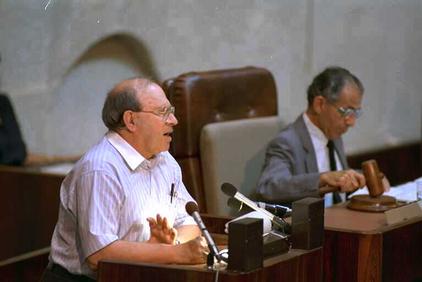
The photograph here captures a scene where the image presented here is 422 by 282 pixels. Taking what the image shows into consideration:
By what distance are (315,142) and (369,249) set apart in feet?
3.50

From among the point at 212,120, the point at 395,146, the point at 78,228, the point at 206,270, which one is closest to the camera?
the point at 206,270

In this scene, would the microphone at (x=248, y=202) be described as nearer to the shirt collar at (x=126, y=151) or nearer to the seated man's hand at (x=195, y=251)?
the seated man's hand at (x=195, y=251)

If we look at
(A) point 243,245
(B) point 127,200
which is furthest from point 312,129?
(A) point 243,245

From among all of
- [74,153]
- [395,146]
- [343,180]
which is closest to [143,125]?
[343,180]

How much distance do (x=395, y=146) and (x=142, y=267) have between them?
13.4 feet

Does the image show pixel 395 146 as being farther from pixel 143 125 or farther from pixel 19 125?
pixel 143 125

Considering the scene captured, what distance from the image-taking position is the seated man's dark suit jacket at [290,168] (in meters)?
4.51

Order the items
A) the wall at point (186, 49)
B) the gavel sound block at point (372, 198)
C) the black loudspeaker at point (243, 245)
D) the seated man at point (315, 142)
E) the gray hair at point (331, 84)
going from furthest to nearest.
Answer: the gray hair at point (331, 84)
the wall at point (186, 49)
the seated man at point (315, 142)
the gavel sound block at point (372, 198)
the black loudspeaker at point (243, 245)

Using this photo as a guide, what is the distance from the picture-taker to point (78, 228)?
3.40 meters

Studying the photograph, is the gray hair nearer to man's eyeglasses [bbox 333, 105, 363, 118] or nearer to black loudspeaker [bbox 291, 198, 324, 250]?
man's eyeglasses [bbox 333, 105, 363, 118]

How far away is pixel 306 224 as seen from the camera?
3.42m

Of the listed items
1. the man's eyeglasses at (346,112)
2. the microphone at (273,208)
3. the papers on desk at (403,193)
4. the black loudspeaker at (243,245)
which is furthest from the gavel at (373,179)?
the black loudspeaker at (243,245)

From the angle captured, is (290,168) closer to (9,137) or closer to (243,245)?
(9,137)

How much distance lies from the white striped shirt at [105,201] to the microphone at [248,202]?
1.11 feet
